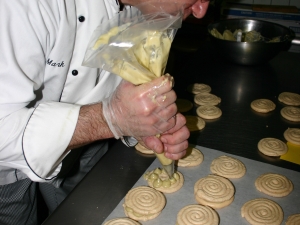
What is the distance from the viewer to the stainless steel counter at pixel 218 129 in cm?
111

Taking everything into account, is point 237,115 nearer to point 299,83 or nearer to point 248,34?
point 299,83

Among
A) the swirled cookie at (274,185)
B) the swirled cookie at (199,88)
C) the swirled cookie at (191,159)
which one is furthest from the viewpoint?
the swirled cookie at (199,88)

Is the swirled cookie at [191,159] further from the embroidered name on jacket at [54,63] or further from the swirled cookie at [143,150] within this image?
the embroidered name on jacket at [54,63]

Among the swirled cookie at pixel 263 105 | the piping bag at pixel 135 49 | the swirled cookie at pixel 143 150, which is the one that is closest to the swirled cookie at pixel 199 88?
the swirled cookie at pixel 263 105

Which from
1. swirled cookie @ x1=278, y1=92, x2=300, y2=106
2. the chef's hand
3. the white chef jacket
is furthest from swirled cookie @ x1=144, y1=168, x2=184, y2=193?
swirled cookie @ x1=278, y1=92, x2=300, y2=106

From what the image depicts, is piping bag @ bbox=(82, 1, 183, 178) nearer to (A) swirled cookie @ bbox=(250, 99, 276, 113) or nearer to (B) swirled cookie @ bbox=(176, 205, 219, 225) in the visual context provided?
(B) swirled cookie @ bbox=(176, 205, 219, 225)

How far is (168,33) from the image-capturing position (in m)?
0.99

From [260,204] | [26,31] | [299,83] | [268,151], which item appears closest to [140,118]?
[26,31]

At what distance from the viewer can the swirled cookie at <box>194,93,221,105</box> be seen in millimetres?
1710

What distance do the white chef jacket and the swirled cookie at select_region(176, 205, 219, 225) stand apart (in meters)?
0.45

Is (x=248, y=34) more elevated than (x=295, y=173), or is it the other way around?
(x=248, y=34)

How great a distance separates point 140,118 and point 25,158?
367 millimetres

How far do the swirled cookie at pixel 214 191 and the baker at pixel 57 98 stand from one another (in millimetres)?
169

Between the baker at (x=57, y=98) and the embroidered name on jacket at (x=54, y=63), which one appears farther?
the embroidered name on jacket at (x=54, y=63)
